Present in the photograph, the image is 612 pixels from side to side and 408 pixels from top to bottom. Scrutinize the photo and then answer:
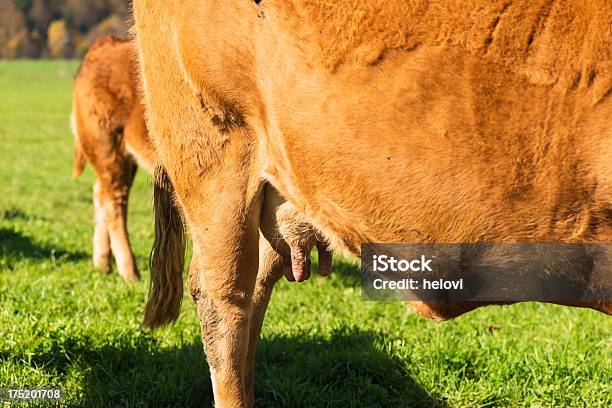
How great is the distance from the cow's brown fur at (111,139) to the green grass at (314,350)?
22.1 inches

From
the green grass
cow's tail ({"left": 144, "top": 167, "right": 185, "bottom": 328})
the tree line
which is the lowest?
the green grass

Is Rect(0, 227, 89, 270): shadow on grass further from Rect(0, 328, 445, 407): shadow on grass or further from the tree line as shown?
the tree line

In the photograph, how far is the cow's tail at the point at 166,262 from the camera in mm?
3574

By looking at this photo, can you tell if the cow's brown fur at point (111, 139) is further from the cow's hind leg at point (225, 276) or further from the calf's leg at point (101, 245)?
the cow's hind leg at point (225, 276)

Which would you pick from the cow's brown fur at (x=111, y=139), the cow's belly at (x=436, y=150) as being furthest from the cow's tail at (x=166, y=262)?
the cow's brown fur at (x=111, y=139)

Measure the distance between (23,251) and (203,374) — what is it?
2894 millimetres

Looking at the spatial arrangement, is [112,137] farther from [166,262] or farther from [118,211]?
[166,262]

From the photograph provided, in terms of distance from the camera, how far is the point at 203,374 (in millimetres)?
3539

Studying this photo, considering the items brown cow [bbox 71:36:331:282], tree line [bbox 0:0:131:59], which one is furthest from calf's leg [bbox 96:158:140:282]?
tree line [bbox 0:0:131:59]

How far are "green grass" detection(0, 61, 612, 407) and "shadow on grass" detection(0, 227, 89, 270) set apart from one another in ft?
0.12

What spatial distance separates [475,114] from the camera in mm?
2221

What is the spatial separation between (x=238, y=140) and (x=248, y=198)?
22cm

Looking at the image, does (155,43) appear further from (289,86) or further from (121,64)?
(121,64)

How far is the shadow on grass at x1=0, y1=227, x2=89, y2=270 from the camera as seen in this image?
5.61 metres
